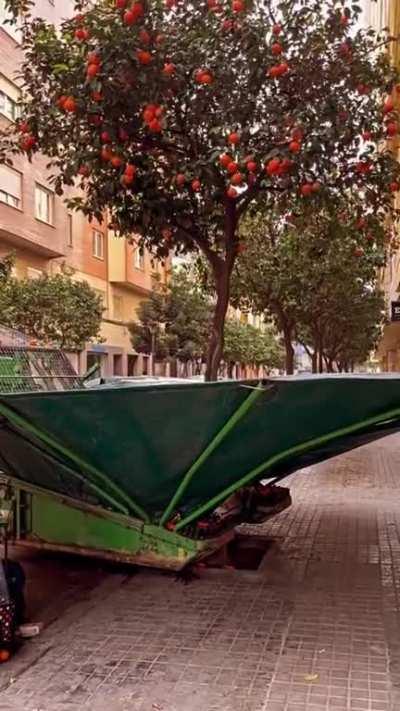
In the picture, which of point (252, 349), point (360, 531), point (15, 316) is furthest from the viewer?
point (252, 349)

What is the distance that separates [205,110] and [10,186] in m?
18.7

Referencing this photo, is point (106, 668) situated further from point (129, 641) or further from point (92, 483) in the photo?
point (92, 483)

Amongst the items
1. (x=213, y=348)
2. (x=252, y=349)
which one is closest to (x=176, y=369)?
(x=252, y=349)

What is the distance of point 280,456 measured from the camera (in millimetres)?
4902

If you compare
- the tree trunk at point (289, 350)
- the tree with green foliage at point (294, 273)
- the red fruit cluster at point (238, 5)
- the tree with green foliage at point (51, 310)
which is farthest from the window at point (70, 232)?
the red fruit cluster at point (238, 5)

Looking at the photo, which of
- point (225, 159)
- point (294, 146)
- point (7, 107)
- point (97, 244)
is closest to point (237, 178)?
point (225, 159)

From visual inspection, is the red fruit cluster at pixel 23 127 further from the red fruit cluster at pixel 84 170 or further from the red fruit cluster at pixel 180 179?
the red fruit cluster at pixel 180 179

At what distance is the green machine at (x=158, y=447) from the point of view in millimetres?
4527

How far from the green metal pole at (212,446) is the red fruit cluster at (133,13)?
4.46 meters

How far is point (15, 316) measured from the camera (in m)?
20.5

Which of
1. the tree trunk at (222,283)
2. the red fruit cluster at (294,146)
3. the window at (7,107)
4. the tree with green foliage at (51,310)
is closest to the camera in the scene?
the red fruit cluster at (294,146)

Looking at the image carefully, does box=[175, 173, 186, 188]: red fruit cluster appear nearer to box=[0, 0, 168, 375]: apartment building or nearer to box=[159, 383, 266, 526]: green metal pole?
box=[159, 383, 266, 526]: green metal pole

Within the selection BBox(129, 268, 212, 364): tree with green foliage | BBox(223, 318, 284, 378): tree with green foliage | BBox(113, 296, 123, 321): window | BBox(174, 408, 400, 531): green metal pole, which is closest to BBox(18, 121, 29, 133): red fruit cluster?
BBox(174, 408, 400, 531): green metal pole

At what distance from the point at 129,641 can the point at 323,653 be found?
1.24 meters
